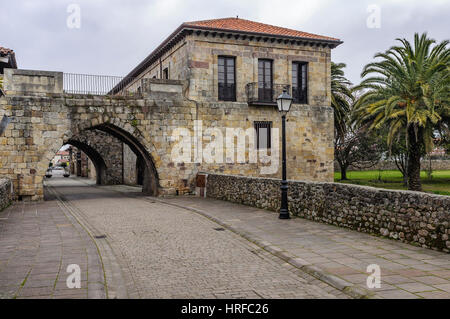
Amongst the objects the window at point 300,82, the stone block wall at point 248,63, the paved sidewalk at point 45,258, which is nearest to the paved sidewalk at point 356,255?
the paved sidewalk at point 45,258

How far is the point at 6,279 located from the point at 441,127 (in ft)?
71.2

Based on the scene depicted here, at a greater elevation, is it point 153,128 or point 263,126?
point 263,126

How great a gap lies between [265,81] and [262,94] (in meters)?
0.76

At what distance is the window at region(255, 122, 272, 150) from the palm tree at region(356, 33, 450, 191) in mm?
5124

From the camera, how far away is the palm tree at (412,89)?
20.2 metres

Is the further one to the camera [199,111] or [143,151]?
[199,111]

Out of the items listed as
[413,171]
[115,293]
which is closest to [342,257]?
[115,293]

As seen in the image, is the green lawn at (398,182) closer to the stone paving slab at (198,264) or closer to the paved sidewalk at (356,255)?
the paved sidewalk at (356,255)

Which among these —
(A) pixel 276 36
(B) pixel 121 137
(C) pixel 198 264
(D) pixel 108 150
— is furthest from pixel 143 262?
(D) pixel 108 150

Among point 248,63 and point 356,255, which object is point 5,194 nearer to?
point 356,255

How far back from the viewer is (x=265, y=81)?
23.2m

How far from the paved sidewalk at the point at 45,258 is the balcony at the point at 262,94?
493 inches

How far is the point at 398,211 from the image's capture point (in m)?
8.32

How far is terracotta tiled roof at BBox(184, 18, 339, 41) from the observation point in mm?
21875
